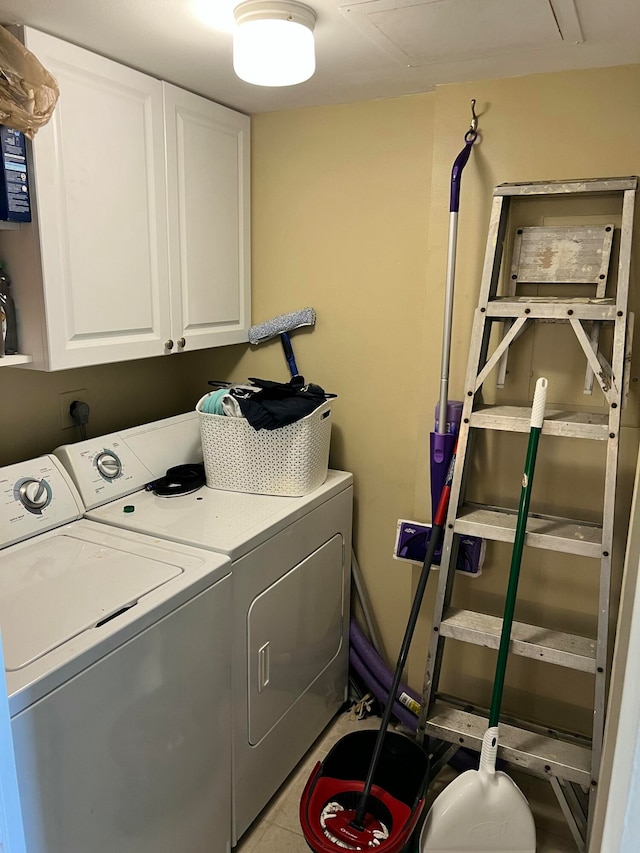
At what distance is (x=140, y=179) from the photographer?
1.84m

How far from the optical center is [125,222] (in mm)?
1813

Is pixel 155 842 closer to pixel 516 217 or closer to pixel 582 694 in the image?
pixel 582 694

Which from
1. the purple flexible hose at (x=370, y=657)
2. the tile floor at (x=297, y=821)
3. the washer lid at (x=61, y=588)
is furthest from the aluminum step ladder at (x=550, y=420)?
the washer lid at (x=61, y=588)

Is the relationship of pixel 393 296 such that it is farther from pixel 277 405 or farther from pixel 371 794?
pixel 371 794

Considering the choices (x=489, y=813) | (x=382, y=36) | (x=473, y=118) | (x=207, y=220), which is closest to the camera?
(x=382, y=36)

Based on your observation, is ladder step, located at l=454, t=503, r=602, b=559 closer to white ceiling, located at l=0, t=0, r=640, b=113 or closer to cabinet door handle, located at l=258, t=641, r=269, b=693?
cabinet door handle, located at l=258, t=641, r=269, b=693

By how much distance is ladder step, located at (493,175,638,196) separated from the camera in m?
1.67

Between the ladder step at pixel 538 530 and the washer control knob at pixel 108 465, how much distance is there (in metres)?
1.01

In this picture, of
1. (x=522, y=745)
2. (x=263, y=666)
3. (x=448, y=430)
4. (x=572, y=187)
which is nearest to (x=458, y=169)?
(x=572, y=187)

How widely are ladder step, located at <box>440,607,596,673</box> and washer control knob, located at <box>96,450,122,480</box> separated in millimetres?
1056

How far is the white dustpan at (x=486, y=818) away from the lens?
65.3 inches

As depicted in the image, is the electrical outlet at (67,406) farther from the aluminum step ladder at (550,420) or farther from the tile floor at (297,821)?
the tile floor at (297,821)

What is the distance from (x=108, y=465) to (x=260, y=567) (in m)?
0.57

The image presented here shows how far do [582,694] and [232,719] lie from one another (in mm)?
1114
